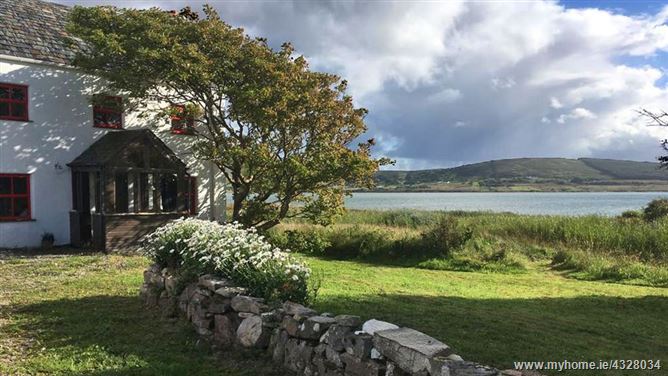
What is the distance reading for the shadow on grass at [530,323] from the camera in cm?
692

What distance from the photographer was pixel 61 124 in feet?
57.5

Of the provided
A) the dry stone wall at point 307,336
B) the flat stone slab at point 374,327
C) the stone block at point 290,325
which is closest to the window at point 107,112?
the dry stone wall at point 307,336

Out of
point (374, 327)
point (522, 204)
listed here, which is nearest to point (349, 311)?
point (374, 327)

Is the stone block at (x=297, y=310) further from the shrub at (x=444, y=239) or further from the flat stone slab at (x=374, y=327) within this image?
the shrub at (x=444, y=239)

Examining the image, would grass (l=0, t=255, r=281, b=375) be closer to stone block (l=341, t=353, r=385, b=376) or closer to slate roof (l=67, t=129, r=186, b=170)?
stone block (l=341, t=353, r=385, b=376)

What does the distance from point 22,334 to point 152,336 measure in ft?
5.72

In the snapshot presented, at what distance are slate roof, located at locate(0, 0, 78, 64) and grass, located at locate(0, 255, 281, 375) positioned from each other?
348 inches

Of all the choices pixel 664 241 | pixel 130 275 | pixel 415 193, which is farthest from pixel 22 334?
pixel 415 193

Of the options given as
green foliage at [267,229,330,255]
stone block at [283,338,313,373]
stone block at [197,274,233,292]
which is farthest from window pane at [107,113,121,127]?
stone block at [283,338,313,373]

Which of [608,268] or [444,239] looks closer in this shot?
[608,268]

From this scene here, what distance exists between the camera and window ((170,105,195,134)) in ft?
55.9

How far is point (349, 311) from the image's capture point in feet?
27.7

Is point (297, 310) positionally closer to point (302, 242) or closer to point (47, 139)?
point (302, 242)

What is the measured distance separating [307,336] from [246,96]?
11378 millimetres
